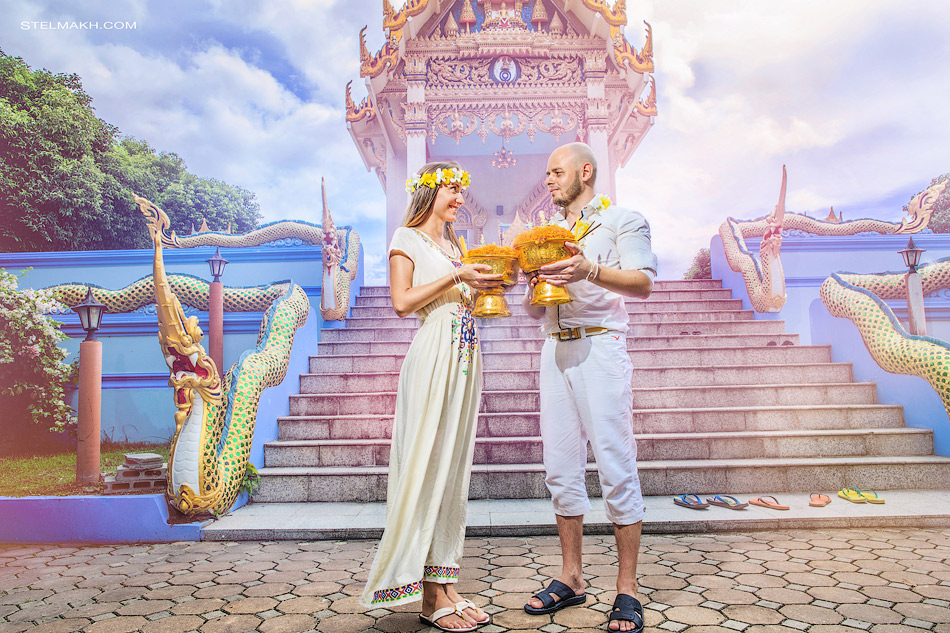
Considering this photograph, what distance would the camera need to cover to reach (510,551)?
3.17 meters

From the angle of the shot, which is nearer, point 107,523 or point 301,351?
point 107,523

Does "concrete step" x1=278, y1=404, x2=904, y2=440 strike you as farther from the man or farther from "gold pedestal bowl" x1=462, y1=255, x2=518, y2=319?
"gold pedestal bowl" x1=462, y1=255, x2=518, y2=319

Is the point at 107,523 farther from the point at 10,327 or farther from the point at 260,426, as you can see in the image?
the point at 10,327

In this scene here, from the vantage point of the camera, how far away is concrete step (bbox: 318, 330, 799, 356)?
637 centimetres

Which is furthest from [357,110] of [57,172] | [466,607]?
[466,607]

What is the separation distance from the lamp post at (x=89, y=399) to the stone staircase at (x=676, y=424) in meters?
1.44

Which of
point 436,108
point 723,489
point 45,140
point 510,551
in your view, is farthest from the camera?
point 45,140

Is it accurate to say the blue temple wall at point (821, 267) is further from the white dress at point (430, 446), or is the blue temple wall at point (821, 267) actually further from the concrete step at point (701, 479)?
the white dress at point (430, 446)

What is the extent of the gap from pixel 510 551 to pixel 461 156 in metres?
10.1

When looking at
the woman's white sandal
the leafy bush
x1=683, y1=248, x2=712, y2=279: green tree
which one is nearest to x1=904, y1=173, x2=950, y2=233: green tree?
x1=683, y1=248, x2=712, y2=279: green tree

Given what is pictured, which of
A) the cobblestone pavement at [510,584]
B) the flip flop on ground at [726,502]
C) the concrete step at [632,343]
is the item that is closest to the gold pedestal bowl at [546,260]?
the cobblestone pavement at [510,584]

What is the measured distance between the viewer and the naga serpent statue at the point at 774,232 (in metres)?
6.89

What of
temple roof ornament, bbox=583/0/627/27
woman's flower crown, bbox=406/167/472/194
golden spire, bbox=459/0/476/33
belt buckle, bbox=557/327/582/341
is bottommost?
belt buckle, bbox=557/327/582/341

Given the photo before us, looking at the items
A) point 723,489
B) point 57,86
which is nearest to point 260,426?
point 723,489
